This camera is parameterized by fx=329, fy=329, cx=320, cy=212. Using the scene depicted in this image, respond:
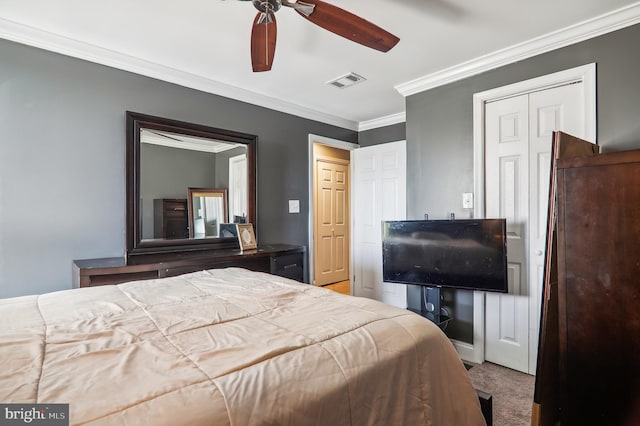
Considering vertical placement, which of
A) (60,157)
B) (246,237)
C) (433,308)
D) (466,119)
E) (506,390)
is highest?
(466,119)

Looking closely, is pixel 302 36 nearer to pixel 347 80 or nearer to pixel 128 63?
pixel 347 80

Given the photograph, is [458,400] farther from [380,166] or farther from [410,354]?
[380,166]

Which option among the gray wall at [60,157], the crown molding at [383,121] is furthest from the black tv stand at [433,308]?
the gray wall at [60,157]

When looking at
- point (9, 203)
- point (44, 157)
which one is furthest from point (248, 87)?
point (9, 203)

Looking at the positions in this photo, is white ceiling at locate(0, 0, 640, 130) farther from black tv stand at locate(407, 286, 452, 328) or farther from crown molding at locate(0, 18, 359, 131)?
black tv stand at locate(407, 286, 452, 328)

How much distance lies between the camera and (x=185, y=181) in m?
3.00

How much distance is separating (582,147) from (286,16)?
80.8 inches

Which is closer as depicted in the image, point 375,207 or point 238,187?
point 238,187

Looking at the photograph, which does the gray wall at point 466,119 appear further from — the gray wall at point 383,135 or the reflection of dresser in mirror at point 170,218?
the reflection of dresser in mirror at point 170,218

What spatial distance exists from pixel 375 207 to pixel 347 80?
1650 mm

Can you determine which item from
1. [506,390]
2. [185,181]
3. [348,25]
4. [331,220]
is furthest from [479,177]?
[331,220]

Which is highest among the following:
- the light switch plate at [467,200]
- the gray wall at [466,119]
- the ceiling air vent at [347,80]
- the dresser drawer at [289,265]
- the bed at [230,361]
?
the ceiling air vent at [347,80]

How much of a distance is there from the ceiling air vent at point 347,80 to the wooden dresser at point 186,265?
1663mm

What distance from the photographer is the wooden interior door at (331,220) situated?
5387 mm
